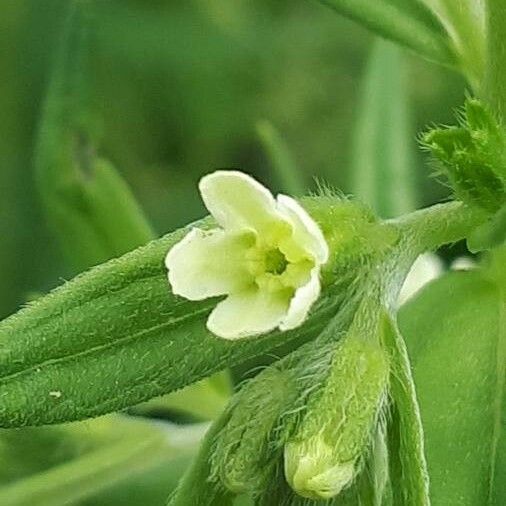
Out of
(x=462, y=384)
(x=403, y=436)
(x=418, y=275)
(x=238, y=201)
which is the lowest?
(x=418, y=275)

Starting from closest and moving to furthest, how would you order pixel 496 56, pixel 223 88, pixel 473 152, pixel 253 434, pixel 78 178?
pixel 253 434 < pixel 473 152 < pixel 496 56 < pixel 78 178 < pixel 223 88

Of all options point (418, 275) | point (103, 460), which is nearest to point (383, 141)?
point (418, 275)

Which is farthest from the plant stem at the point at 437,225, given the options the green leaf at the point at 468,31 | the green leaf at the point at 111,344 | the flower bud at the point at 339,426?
the green leaf at the point at 468,31

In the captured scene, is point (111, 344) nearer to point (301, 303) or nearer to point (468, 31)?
point (301, 303)

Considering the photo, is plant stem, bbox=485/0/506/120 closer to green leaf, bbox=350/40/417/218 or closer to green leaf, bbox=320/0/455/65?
green leaf, bbox=320/0/455/65

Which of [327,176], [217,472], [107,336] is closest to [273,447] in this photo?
[217,472]

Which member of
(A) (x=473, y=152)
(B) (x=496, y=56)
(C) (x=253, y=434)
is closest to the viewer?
(C) (x=253, y=434)

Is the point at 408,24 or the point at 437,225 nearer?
the point at 437,225
